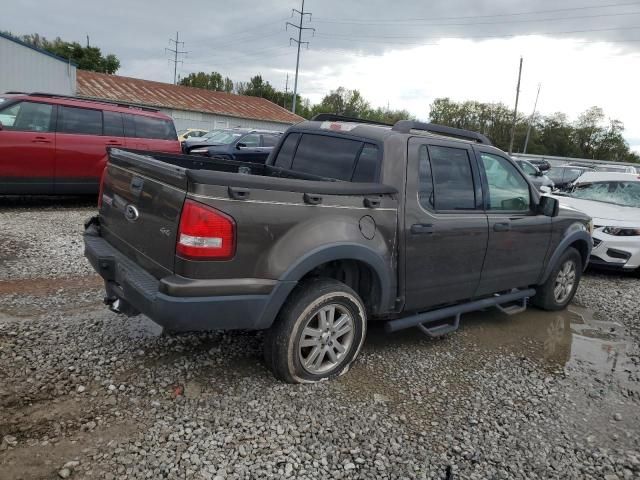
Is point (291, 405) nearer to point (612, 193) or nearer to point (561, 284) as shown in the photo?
point (561, 284)

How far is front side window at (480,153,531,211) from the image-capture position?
4434 mm

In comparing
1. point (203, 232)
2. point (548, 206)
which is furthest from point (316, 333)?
point (548, 206)

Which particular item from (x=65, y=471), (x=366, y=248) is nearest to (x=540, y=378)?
(x=366, y=248)

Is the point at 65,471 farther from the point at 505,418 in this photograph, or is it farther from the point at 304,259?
the point at 505,418

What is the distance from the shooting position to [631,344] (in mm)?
4984

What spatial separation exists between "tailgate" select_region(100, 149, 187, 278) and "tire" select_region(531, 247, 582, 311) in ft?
13.7

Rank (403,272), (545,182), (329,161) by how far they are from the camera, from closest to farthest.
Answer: (403,272) < (329,161) < (545,182)

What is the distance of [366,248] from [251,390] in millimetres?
1251

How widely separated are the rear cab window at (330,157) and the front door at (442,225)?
0.33 meters

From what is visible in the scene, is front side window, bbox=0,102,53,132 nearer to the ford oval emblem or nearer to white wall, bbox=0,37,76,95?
the ford oval emblem

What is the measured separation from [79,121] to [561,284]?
320 inches

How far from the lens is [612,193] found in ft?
28.2

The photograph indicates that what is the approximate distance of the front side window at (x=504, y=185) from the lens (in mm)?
4434

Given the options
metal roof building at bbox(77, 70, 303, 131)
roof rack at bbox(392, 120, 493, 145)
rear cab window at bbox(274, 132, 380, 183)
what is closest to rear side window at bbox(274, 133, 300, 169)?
rear cab window at bbox(274, 132, 380, 183)
